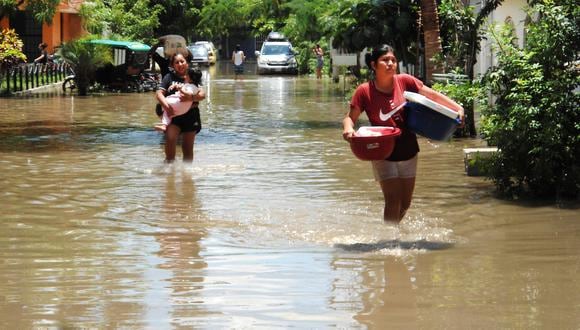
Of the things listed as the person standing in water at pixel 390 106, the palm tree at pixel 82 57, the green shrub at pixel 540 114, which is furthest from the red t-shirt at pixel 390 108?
the palm tree at pixel 82 57

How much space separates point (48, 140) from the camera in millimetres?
17672

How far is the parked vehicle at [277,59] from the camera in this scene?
2044 inches

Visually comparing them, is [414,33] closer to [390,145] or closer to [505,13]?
[505,13]

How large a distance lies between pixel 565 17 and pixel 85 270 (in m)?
5.79

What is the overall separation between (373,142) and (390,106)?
48cm

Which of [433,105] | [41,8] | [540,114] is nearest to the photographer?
[433,105]

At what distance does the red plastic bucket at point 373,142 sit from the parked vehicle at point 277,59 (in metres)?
43.9

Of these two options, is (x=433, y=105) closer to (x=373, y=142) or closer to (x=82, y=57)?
(x=373, y=142)

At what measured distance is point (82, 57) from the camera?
106 feet

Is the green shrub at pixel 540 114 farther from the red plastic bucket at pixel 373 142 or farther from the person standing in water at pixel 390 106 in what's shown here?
the red plastic bucket at pixel 373 142

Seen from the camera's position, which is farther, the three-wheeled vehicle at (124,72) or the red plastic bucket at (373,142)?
the three-wheeled vehicle at (124,72)

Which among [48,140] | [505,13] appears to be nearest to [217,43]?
[505,13]

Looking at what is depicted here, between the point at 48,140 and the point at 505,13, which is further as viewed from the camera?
the point at 505,13

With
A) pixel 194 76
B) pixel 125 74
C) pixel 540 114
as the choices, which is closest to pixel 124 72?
pixel 125 74
